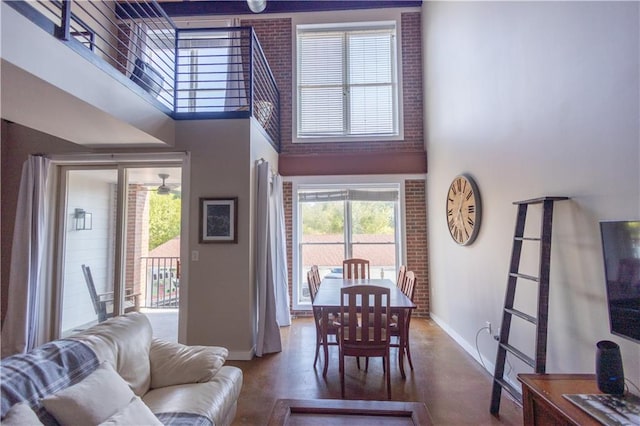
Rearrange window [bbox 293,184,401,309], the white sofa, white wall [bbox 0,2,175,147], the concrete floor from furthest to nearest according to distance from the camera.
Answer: window [bbox 293,184,401,309] < the concrete floor < white wall [bbox 0,2,175,147] < the white sofa

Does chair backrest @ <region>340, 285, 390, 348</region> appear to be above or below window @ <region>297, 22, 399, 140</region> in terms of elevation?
below

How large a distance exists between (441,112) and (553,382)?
12.2ft

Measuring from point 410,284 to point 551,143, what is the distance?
191 centimetres

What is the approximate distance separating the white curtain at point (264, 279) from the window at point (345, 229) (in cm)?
162

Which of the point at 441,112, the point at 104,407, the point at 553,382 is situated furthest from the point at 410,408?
the point at 441,112

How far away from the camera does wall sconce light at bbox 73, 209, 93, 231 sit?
12.8ft

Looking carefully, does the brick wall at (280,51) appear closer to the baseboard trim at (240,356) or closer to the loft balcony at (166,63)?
the loft balcony at (166,63)

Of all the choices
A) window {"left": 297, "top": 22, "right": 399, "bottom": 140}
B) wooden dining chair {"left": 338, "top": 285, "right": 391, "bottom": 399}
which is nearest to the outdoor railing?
wooden dining chair {"left": 338, "top": 285, "right": 391, "bottom": 399}

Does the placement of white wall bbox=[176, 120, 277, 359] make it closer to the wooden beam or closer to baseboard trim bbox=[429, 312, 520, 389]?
the wooden beam

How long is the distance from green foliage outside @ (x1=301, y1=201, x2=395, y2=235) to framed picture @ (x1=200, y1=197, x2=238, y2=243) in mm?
2067

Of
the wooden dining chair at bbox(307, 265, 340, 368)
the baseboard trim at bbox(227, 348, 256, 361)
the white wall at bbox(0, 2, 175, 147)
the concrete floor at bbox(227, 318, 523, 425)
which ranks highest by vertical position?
the white wall at bbox(0, 2, 175, 147)

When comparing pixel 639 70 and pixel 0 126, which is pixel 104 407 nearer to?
pixel 639 70

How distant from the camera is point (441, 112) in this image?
4609 millimetres

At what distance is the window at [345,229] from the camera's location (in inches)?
214
